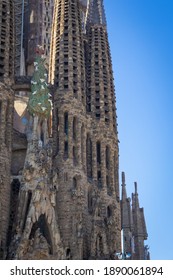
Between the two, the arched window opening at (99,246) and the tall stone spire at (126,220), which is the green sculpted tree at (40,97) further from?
the tall stone spire at (126,220)

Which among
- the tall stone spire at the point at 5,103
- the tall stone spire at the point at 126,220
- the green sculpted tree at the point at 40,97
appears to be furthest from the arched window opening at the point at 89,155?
the tall stone spire at the point at 5,103

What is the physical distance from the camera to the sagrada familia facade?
31.5 m

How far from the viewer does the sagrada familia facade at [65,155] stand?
31.5 metres

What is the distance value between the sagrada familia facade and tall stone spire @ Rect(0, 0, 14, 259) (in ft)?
0.21

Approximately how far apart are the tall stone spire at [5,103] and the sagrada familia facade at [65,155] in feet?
0.21

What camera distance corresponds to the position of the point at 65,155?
35.6 metres

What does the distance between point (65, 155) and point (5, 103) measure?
4.96 metres

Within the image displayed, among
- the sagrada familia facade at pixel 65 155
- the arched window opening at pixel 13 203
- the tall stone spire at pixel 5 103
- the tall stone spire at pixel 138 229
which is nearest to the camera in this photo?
the sagrada familia facade at pixel 65 155

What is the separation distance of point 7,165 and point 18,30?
1956 cm

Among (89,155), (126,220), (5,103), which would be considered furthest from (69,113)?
(126,220)

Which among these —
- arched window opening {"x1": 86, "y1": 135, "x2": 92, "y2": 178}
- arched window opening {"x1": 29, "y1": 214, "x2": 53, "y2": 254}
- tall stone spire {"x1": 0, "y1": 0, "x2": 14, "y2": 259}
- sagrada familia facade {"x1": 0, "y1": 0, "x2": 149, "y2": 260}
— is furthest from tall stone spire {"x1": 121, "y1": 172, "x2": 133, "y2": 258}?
tall stone spire {"x1": 0, "y1": 0, "x2": 14, "y2": 259}

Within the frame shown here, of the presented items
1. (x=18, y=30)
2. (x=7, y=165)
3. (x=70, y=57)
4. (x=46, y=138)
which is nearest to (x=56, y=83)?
(x=70, y=57)

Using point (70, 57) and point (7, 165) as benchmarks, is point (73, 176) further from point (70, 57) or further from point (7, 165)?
point (70, 57)
